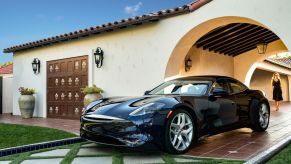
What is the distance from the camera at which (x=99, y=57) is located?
10.2 metres

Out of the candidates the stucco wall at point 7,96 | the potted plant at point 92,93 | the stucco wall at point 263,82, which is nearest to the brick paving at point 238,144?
the potted plant at point 92,93

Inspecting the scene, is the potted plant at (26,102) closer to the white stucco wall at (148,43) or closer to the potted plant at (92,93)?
the white stucco wall at (148,43)

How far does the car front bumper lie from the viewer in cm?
459

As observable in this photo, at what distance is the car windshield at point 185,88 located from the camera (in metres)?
5.74

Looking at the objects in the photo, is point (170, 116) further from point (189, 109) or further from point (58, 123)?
point (58, 123)

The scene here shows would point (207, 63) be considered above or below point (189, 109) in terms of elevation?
above

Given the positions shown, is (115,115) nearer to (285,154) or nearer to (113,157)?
(113,157)

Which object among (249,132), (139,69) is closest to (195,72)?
(139,69)

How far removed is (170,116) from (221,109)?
1403mm

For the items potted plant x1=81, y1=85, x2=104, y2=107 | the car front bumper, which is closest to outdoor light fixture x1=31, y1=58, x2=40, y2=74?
potted plant x1=81, y1=85, x2=104, y2=107

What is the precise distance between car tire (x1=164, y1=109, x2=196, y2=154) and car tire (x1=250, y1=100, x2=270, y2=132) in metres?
2.16

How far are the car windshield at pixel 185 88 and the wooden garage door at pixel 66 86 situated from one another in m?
5.12

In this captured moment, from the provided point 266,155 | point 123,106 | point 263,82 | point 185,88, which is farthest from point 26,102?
point 263,82

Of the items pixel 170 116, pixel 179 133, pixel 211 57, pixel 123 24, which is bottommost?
pixel 179 133
